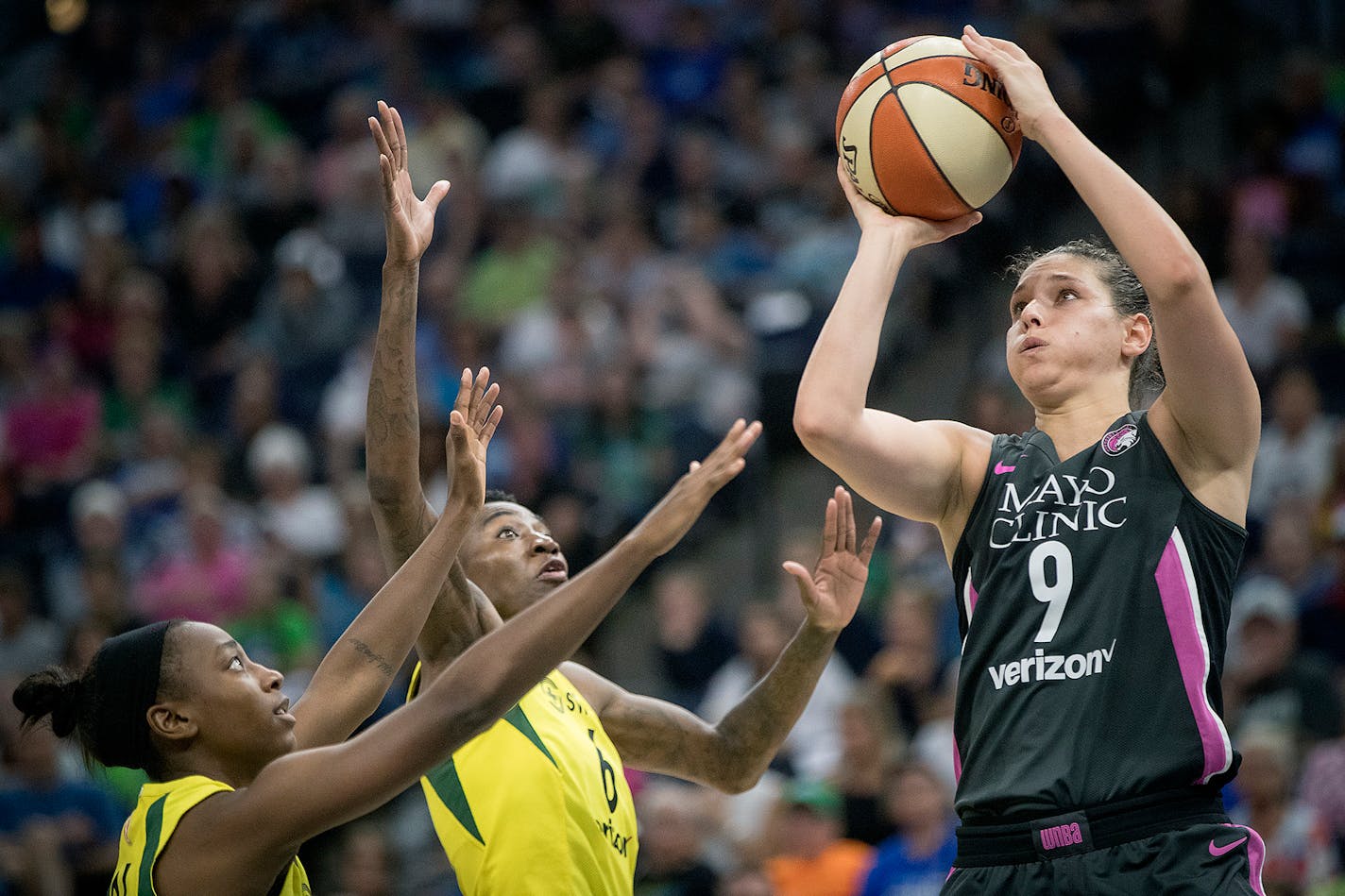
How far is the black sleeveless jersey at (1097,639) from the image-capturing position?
3277 millimetres

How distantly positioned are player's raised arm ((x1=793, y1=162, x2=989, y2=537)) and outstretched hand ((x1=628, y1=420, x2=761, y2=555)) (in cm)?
36

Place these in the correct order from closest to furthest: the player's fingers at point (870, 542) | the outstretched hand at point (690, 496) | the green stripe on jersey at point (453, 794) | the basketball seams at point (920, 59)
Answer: the outstretched hand at point (690, 496) → the basketball seams at point (920, 59) → the player's fingers at point (870, 542) → the green stripe on jersey at point (453, 794)

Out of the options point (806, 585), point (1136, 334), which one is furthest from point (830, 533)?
point (1136, 334)

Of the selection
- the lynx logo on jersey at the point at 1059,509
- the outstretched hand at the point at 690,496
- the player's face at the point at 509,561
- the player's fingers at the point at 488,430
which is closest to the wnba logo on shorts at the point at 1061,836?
the lynx logo on jersey at the point at 1059,509

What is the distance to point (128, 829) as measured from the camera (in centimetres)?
358

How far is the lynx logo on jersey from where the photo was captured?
3459mm

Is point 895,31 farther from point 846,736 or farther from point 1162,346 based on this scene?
point 1162,346

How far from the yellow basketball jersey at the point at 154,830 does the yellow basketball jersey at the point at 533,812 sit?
0.86 metres

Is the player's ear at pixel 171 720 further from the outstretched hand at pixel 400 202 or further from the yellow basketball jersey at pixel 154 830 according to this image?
the outstretched hand at pixel 400 202

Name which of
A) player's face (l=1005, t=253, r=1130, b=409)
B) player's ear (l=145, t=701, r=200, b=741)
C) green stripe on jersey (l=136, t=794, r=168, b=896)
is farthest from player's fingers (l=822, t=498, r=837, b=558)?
green stripe on jersey (l=136, t=794, r=168, b=896)

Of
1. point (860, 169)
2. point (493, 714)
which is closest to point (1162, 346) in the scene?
point (860, 169)

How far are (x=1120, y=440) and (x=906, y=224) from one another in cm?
73

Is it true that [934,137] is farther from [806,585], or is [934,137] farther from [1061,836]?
[1061,836]

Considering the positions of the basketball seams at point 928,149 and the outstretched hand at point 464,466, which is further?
the basketball seams at point 928,149
